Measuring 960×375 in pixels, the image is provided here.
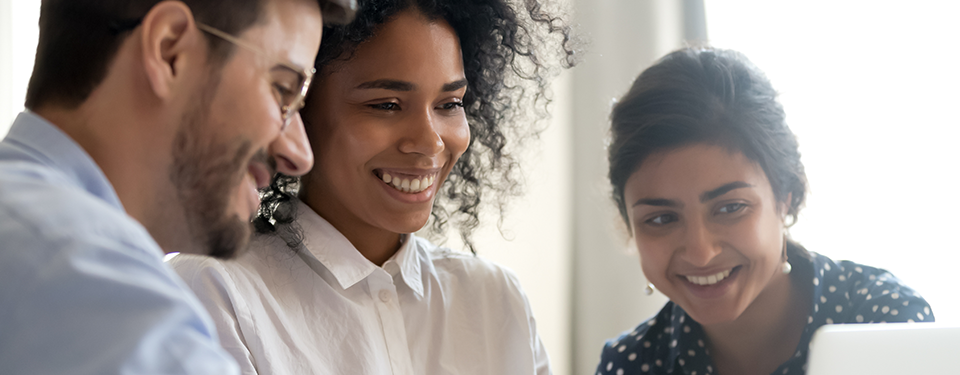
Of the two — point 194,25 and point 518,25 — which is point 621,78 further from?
point 194,25

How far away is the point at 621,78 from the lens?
2.52 meters

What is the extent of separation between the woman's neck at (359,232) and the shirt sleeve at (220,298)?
0.79 feet

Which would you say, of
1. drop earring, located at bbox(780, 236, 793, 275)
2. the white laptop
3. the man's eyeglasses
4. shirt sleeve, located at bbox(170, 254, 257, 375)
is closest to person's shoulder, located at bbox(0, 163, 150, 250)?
the man's eyeglasses

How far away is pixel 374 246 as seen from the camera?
4.46ft

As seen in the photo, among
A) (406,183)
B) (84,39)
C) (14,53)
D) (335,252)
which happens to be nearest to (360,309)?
(335,252)

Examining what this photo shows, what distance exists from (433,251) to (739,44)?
1.27 m

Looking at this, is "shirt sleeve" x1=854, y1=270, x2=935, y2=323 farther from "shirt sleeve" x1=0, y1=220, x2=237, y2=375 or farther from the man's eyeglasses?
"shirt sleeve" x1=0, y1=220, x2=237, y2=375

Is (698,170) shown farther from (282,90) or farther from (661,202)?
(282,90)

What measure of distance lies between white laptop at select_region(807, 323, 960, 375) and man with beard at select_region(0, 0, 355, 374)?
2.04 ft

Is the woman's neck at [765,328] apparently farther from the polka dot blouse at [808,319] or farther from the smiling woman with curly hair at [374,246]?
the smiling woman with curly hair at [374,246]

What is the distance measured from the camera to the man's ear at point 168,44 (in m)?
0.68

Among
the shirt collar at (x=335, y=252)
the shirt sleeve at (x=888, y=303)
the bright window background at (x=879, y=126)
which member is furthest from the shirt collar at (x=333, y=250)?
the bright window background at (x=879, y=126)

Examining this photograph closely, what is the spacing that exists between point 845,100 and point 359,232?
4.81 feet

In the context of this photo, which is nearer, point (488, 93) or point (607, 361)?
point (488, 93)
